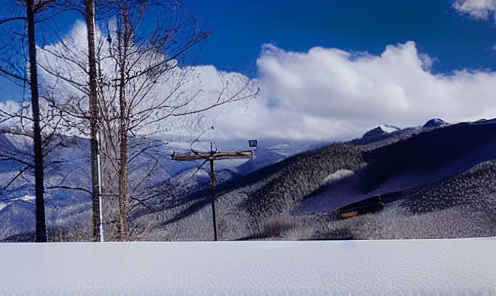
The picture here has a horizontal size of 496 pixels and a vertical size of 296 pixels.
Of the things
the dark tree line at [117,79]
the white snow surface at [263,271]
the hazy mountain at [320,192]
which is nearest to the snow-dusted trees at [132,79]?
the dark tree line at [117,79]

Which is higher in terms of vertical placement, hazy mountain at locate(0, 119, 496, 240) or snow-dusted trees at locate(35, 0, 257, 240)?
snow-dusted trees at locate(35, 0, 257, 240)

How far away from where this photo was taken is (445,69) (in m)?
2.86

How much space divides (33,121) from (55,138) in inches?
6.2

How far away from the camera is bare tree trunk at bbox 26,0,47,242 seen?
9.90 ft

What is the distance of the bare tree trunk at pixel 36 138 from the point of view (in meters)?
3.02

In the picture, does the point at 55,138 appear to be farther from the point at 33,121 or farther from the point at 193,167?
the point at 193,167

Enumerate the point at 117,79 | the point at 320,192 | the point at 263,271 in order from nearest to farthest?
the point at 263,271 < the point at 320,192 < the point at 117,79

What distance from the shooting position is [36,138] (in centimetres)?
304

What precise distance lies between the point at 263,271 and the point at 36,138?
241 cm

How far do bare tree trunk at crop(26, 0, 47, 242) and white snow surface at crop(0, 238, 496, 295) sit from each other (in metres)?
1.69

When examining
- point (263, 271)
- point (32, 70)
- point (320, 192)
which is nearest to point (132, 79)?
point (32, 70)

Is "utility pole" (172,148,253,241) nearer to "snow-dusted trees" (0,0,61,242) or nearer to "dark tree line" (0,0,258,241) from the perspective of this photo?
"dark tree line" (0,0,258,241)

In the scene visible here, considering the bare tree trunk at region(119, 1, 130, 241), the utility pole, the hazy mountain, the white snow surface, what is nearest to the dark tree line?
the bare tree trunk at region(119, 1, 130, 241)

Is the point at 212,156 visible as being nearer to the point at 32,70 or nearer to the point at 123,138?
the point at 123,138
